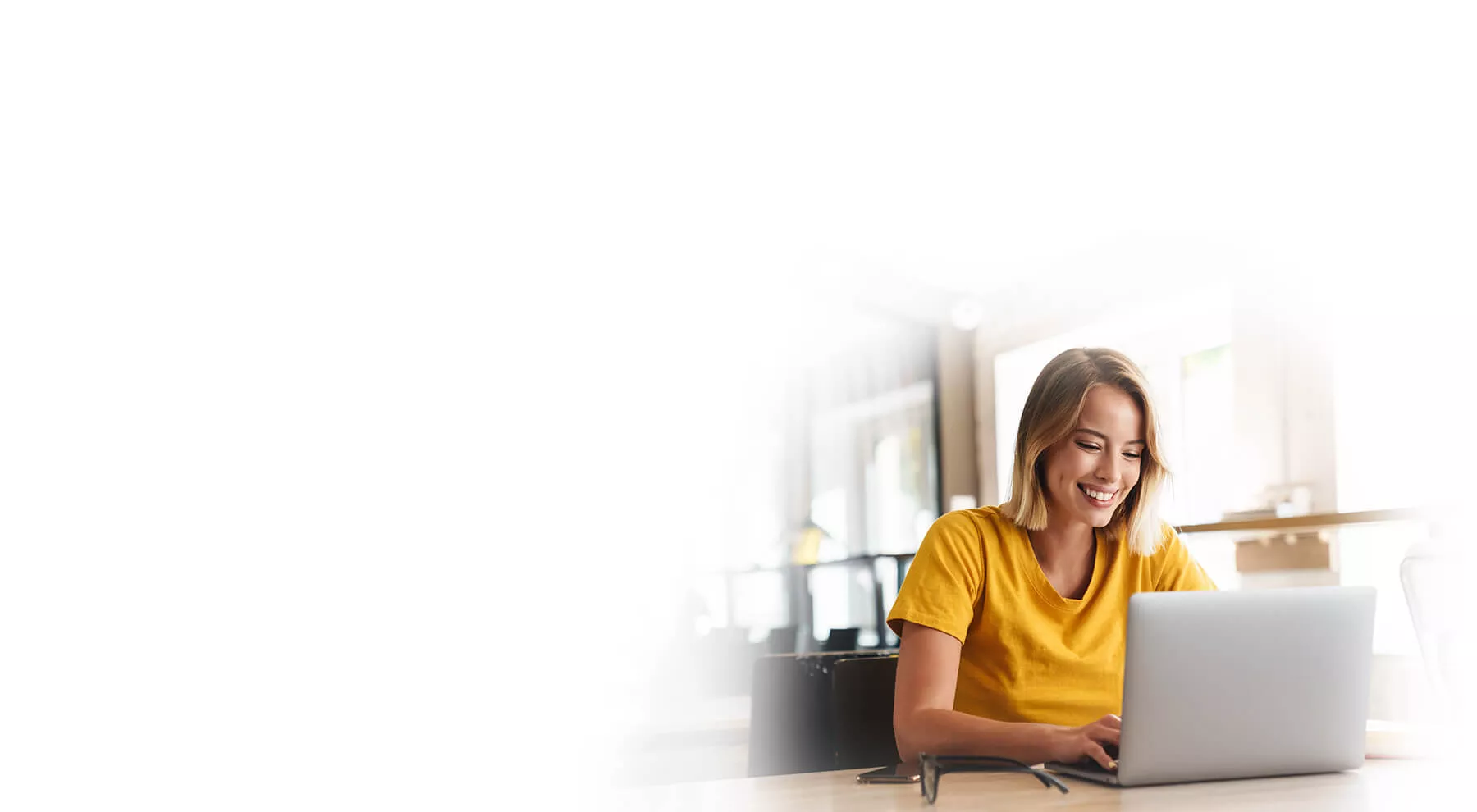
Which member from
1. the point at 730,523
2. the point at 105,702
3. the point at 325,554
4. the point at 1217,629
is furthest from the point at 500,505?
the point at 1217,629

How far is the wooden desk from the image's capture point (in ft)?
3.64

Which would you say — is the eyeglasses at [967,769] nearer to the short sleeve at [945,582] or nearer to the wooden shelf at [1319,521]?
the short sleeve at [945,582]

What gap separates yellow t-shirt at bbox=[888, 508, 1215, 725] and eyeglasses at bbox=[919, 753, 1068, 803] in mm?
273

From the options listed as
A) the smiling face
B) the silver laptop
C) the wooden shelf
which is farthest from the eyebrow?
the wooden shelf

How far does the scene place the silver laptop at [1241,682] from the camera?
46.6 inches

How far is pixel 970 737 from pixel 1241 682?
34 cm

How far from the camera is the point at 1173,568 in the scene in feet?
5.68

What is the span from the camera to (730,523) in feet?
26.7

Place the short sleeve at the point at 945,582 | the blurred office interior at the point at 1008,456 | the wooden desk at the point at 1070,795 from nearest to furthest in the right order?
the wooden desk at the point at 1070,795 < the short sleeve at the point at 945,582 < the blurred office interior at the point at 1008,456

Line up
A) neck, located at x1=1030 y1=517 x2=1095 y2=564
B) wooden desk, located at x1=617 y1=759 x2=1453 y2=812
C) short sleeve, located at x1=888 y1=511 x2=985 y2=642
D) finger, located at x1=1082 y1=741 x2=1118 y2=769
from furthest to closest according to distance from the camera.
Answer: neck, located at x1=1030 y1=517 x2=1095 y2=564, short sleeve, located at x1=888 y1=511 x2=985 y2=642, finger, located at x1=1082 y1=741 x2=1118 y2=769, wooden desk, located at x1=617 y1=759 x2=1453 y2=812

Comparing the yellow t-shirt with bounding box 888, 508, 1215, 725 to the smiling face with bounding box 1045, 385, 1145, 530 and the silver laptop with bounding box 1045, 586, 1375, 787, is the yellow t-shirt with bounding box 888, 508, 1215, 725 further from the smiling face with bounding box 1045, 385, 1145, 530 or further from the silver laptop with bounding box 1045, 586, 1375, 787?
the silver laptop with bounding box 1045, 586, 1375, 787

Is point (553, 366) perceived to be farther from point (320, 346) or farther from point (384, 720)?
point (384, 720)

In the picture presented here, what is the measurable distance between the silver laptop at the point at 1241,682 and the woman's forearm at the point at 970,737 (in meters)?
0.08

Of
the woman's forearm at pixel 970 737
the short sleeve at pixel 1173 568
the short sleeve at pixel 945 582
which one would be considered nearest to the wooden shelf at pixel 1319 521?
the short sleeve at pixel 1173 568
